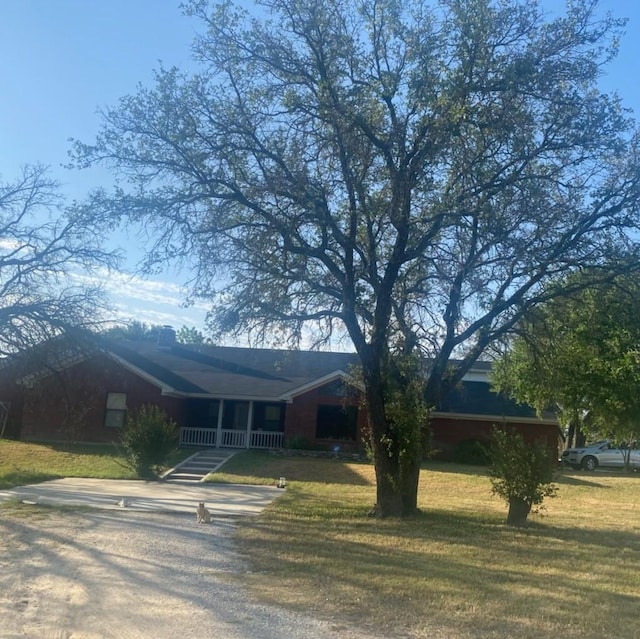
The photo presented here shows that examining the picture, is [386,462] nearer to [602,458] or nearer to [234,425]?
[234,425]

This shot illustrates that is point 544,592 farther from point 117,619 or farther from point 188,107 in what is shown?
point 188,107

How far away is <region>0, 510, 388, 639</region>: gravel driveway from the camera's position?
6.30 m

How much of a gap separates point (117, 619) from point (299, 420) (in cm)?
2474

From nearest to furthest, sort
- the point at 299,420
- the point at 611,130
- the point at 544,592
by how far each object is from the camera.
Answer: the point at 544,592 < the point at 611,130 < the point at 299,420

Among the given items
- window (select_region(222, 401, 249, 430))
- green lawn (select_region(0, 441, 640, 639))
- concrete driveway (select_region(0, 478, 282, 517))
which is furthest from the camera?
window (select_region(222, 401, 249, 430))

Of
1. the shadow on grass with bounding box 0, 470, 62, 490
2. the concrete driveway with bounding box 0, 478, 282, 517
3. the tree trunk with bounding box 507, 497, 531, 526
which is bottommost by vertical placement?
the shadow on grass with bounding box 0, 470, 62, 490

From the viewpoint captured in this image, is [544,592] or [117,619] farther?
[544,592]

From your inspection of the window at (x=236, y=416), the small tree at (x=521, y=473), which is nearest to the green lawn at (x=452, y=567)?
the small tree at (x=521, y=473)

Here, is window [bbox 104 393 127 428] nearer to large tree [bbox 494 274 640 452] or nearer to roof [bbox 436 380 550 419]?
roof [bbox 436 380 550 419]

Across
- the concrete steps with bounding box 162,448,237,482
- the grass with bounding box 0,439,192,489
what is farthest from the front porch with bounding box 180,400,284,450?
the grass with bounding box 0,439,192,489

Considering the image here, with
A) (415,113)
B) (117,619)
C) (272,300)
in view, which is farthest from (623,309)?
(117,619)

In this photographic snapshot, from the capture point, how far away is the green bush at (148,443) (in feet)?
71.8

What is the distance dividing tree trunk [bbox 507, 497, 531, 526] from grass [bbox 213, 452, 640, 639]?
1.02ft

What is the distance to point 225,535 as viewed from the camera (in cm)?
1153
